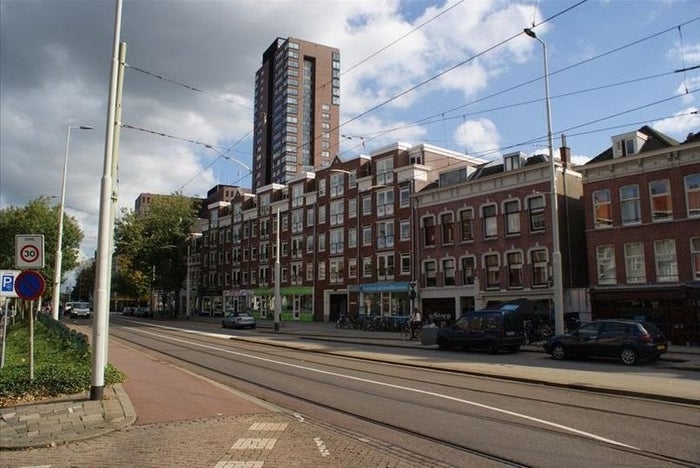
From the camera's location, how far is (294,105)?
12550cm

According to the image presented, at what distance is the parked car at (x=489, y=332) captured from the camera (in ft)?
73.3

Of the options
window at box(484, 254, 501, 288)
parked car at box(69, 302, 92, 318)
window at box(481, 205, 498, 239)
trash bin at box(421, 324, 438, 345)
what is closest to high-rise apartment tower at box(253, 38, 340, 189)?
parked car at box(69, 302, 92, 318)

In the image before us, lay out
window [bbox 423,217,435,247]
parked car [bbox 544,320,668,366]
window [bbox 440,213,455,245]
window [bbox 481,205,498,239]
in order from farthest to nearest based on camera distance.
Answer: window [bbox 423,217,435,247] → window [bbox 440,213,455,245] → window [bbox 481,205,498,239] → parked car [bbox 544,320,668,366]

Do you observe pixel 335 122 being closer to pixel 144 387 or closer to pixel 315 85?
pixel 315 85

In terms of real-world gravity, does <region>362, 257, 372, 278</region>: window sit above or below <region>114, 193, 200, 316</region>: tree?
below

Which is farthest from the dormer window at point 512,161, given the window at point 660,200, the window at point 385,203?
the window at point 385,203

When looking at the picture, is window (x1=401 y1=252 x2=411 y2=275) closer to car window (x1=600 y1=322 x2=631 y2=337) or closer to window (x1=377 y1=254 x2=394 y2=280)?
window (x1=377 y1=254 x2=394 y2=280)

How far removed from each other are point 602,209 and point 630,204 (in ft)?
5.10

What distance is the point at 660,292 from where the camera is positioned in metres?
27.7

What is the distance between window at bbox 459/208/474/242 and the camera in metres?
39.7

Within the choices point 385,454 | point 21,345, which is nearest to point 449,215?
point 21,345

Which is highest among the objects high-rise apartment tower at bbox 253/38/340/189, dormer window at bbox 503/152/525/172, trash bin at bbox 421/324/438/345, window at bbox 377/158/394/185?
high-rise apartment tower at bbox 253/38/340/189

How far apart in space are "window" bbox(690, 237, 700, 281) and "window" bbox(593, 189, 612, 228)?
14.1ft

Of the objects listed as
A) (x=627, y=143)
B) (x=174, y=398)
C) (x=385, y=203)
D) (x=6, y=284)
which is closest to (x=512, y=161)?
(x=627, y=143)
